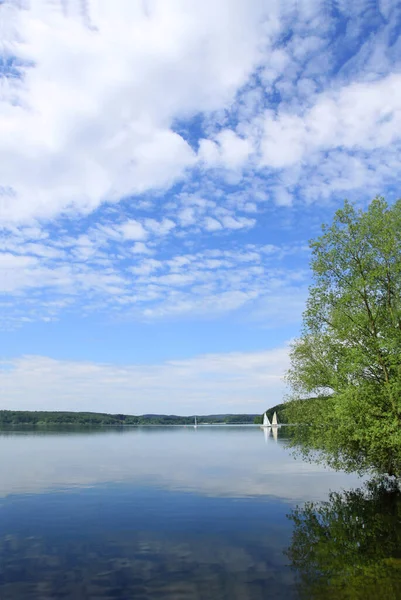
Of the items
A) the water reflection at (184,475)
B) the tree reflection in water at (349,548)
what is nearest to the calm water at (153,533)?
the water reflection at (184,475)

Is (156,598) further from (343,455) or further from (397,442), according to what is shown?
(343,455)

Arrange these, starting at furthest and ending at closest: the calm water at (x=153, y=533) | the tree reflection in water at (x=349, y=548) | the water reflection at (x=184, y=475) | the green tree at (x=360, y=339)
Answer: the water reflection at (x=184, y=475) < the green tree at (x=360, y=339) < the calm water at (x=153, y=533) < the tree reflection in water at (x=349, y=548)

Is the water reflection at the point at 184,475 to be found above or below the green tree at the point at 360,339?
below

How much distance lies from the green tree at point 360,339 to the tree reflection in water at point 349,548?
3667 mm

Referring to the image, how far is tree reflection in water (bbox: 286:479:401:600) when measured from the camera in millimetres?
18859

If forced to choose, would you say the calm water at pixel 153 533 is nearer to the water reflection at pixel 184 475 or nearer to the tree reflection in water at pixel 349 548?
the water reflection at pixel 184 475

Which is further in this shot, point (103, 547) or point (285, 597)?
point (103, 547)

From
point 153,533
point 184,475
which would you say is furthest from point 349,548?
point 184,475

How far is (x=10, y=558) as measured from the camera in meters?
23.5

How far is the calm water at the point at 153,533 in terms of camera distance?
1980 cm

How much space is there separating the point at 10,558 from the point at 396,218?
32.0m

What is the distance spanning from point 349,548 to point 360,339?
46.0 feet

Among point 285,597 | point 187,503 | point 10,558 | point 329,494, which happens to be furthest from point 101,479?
point 285,597

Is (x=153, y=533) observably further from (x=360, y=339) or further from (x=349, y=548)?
(x=360, y=339)
